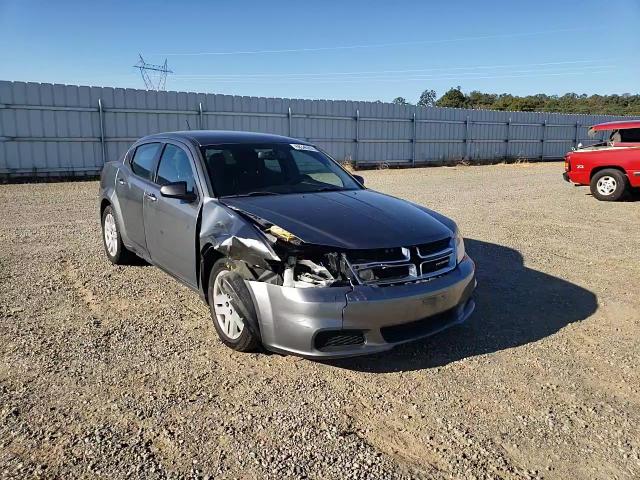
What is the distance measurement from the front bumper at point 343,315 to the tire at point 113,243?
2.97 m

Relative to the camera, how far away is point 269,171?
4754 millimetres

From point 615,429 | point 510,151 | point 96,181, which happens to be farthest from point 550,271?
point 510,151

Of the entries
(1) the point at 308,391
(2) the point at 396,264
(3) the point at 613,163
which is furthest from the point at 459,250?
(3) the point at 613,163

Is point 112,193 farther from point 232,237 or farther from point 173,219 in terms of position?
point 232,237

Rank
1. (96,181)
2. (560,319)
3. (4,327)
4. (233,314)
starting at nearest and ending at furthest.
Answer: (233,314) < (4,327) < (560,319) < (96,181)

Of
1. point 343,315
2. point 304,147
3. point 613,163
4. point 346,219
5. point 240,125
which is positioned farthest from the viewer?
point 240,125

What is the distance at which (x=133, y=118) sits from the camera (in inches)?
643

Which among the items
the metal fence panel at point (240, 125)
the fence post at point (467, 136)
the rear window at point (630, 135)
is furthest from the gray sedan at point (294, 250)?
the fence post at point (467, 136)

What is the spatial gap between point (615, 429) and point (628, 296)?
8.82 ft

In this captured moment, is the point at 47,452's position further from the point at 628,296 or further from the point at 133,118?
the point at 133,118

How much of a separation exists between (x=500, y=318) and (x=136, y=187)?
12.1 ft

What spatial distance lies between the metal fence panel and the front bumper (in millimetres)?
6405

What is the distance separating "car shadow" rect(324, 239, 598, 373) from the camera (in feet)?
12.4

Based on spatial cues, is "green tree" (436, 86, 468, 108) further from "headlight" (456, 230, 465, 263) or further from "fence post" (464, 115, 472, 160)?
"headlight" (456, 230, 465, 263)
